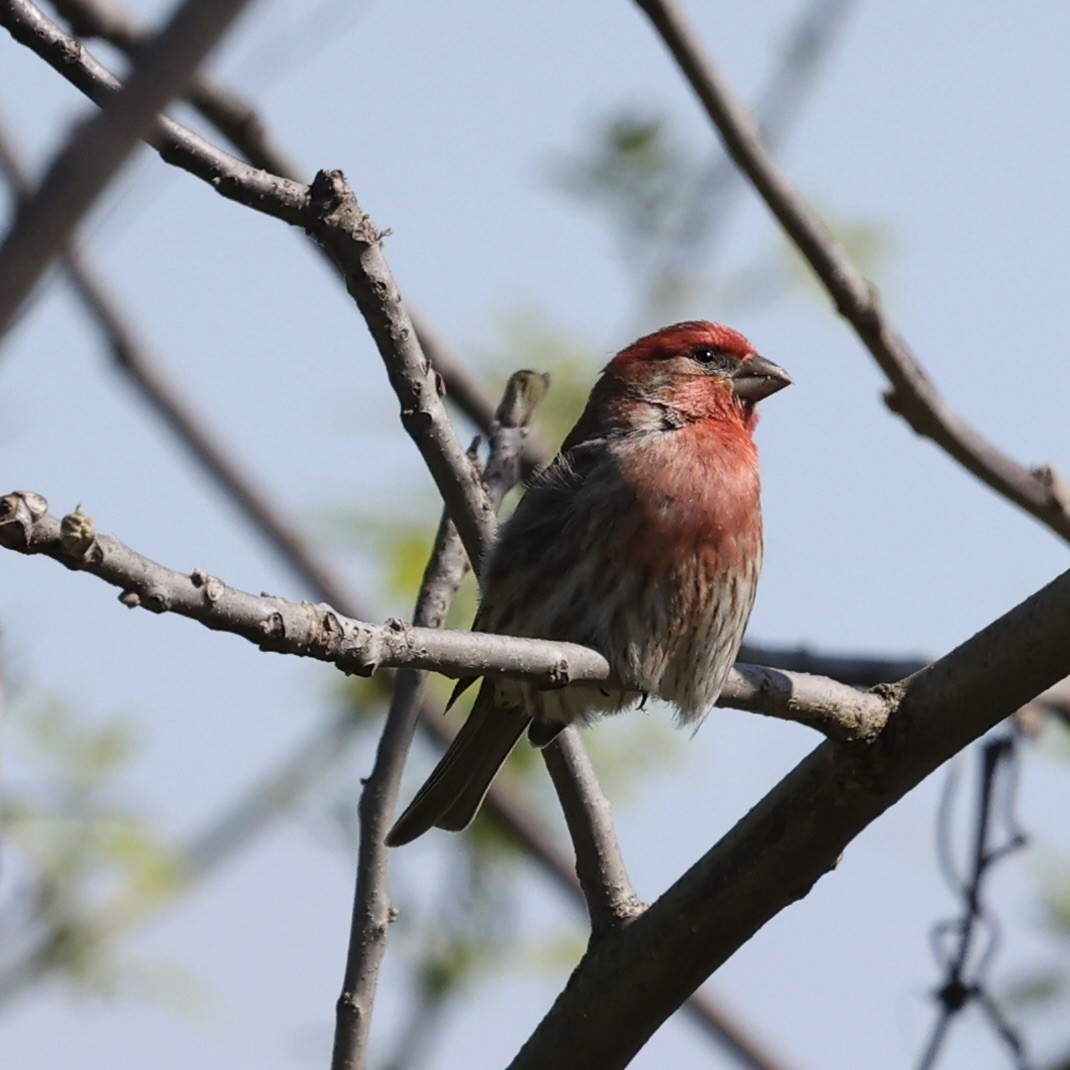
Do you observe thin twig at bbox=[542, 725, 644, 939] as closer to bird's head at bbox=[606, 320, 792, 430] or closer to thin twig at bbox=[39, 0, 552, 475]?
thin twig at bbox=[39, 0, 552, 475]

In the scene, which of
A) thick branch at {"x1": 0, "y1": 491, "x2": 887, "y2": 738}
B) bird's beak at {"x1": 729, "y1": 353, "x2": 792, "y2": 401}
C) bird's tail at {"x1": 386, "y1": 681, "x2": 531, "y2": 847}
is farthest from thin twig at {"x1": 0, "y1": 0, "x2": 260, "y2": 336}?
bird's beak at {"x1": 729, "y1": 353, "x2": 792, "y2": 401}

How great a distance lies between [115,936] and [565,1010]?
3.45m

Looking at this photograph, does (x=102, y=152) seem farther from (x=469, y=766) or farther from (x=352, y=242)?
(x=469, y=766)

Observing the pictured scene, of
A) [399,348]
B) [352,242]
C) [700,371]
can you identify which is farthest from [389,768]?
[700,371]

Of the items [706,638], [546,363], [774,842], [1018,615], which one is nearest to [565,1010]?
[774,842]

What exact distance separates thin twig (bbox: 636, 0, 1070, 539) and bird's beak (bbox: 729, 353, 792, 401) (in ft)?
5.27

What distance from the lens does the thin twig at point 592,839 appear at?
3955 millimetres

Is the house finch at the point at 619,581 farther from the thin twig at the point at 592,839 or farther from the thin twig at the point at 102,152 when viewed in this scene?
the thin twig at the point at 102,152

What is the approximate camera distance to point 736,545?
17.4ft

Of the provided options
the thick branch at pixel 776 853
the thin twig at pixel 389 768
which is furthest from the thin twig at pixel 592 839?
the thin twig at pixel 389 768

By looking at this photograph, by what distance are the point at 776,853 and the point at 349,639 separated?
3.61 ft

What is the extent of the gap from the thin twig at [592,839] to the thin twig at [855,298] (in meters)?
1.24

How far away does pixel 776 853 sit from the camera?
3.48 metres

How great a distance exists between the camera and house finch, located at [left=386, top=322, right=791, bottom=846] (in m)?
4.97
